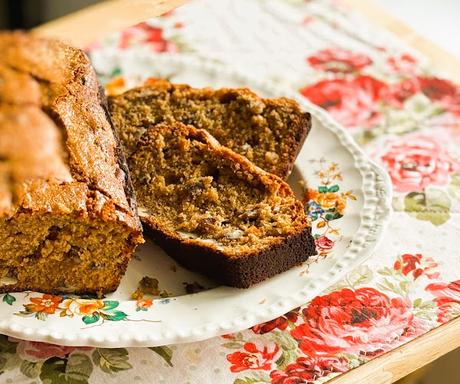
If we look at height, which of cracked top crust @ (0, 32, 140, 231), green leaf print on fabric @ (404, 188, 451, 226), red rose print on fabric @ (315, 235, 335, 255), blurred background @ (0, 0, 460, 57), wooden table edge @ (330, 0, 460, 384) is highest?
cracked top crust @ (0, 32, 140, 231)

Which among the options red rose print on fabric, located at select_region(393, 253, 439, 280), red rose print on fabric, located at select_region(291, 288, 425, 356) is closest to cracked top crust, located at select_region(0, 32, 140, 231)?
red rose print on fabric, located at select_region(291, 288, 425, 356)

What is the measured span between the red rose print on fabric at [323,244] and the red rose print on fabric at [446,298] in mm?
312

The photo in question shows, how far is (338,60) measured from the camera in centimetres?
318

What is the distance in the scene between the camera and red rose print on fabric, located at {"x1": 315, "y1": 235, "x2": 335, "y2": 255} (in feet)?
6.69

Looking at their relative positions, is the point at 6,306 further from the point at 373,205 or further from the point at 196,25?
the point at 196,25

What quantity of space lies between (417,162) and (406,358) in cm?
92

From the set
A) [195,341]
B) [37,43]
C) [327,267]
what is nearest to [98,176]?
[195,341]

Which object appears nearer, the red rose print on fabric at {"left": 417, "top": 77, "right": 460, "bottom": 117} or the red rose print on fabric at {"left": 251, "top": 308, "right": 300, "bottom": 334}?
the red rose print on fabric at {"left": 251, "top": 308, "right": 300, "bottom": 334}

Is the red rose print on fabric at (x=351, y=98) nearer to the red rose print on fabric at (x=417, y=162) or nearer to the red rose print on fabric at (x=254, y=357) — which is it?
the red rose print on fabric at (x=417, y=162)

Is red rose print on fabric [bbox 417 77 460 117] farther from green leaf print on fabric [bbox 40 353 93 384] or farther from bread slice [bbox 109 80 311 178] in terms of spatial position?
green leaf print on fabric [bbox 40 353 93 384]

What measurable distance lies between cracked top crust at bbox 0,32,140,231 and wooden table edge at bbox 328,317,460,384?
2.16 ft

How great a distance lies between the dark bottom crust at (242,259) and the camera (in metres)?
1.89

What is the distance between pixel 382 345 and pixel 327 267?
24 cm

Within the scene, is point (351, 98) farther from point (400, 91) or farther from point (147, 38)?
point (147, 38)
